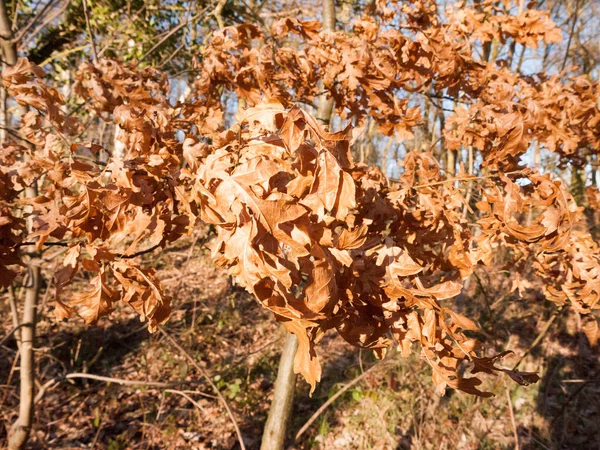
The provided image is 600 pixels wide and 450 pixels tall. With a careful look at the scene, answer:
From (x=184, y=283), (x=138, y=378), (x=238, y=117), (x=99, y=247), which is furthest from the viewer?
(x=184, y=283)

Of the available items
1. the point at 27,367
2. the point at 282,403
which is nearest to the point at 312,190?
the point at 282,403

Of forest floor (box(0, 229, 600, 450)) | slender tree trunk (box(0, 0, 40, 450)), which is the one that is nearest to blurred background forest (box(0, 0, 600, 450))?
forest floor (box(0, 229, 600, 450))

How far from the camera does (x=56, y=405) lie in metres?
4.29

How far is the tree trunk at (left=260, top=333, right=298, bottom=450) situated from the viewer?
9.59ft

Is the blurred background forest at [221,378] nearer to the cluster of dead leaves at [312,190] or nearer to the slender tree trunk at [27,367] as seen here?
the slender tree trunk at [27,367]

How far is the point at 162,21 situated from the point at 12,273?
474 centimetres

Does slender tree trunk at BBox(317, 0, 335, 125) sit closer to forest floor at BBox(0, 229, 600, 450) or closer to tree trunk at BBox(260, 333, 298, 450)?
forest floor at BBox(0, 229, 600, 450)

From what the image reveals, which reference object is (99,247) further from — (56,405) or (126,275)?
(56,405)

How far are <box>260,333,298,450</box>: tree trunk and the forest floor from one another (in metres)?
0.78

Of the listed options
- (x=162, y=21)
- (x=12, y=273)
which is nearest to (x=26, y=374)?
(x=12, y=273)

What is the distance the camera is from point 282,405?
2.96 m

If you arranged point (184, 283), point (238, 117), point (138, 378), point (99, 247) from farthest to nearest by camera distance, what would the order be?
point (184, 283) → point (138, 378) → point (99, 247) → point (238, 117)

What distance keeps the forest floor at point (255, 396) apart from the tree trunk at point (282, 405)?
0.78 m

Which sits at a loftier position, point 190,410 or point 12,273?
point 12,273
